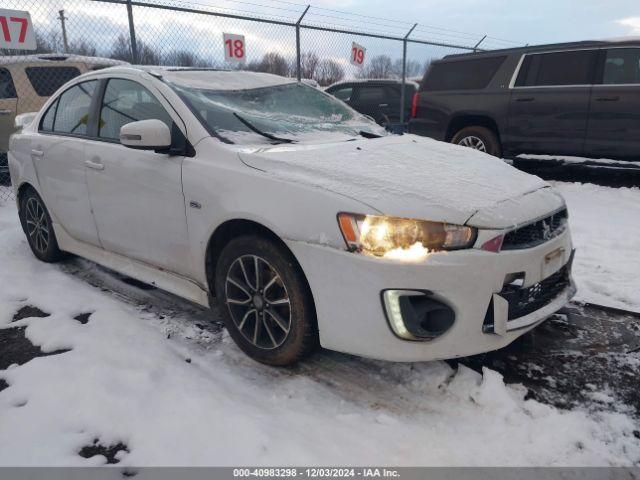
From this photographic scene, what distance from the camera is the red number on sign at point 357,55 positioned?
440 inches

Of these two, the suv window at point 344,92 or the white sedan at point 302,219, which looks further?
the suv window at point 344,92

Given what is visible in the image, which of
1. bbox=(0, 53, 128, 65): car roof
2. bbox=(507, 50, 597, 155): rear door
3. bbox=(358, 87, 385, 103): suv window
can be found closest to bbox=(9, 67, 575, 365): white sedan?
bbox=(507, 50, 597, 155): rear door

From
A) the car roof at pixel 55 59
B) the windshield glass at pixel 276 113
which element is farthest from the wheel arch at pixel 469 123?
the car roof at pixel 55 59

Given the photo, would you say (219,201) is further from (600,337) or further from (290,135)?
(600,337)

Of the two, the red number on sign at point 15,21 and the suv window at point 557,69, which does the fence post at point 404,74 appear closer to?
the suv window at point 557,69

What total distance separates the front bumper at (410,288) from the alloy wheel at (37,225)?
288 cm

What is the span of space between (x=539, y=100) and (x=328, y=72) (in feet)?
22.9

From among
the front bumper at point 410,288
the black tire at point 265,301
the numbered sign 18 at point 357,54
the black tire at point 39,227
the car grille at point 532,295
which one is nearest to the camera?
the front bumper at point 410,288

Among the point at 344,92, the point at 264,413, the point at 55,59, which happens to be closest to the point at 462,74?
the point at 344,92

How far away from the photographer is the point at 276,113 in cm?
333

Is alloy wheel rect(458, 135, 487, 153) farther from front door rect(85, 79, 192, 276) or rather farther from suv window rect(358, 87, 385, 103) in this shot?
front door rect(85, 79, 192, 276)

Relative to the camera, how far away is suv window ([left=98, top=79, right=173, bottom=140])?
3.15 m

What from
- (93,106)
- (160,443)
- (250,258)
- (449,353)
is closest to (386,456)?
(449,353)

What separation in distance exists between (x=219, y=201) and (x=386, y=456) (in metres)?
1.48
